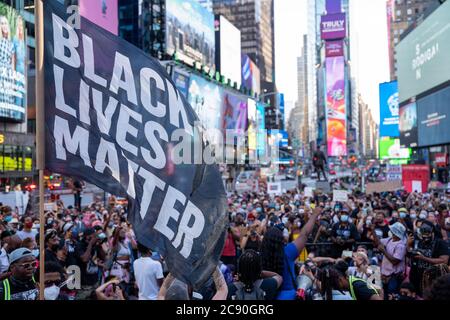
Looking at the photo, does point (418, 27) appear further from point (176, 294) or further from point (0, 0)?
point (176, 294)

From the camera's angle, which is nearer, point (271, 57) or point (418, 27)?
point (418, 27)

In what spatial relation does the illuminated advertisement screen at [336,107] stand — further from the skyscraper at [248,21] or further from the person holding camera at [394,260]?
the person holding camera at [394,260]

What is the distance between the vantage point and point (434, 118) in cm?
3744

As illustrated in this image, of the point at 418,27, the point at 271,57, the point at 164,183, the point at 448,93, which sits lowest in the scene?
the point at 164,183

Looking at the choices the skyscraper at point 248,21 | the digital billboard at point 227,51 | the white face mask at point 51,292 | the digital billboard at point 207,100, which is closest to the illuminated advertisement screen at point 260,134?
the digital billboard at point 227,51

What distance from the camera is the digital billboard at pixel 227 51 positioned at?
237 ft

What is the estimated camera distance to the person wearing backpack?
4094mm

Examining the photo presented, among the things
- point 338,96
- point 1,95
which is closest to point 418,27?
point 1,95

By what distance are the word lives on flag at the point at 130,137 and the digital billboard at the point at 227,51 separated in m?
66.7

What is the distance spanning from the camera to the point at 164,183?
466 centimetres

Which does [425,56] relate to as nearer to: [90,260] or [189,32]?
[189,32]

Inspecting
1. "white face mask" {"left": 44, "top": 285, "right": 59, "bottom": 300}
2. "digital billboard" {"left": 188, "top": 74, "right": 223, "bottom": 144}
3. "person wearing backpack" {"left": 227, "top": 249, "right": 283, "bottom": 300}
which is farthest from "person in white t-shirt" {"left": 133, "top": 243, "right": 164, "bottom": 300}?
"digital billboard" {"left": 188, "top": 74, "right": 223, "bottom": 144}

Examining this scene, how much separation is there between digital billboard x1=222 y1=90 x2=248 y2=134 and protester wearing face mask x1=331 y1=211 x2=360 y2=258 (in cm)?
4903

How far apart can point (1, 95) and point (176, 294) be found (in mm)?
36712
